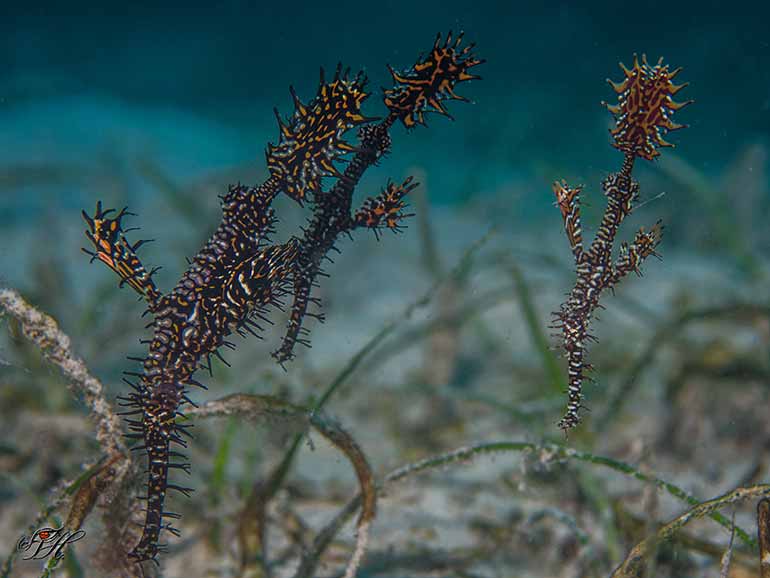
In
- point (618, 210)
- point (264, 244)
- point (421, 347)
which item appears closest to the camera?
point (618, 210)

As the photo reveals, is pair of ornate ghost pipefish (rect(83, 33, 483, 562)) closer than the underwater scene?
Yes

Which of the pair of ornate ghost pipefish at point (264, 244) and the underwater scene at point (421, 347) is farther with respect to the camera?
the underwater scene at point (421, 347)

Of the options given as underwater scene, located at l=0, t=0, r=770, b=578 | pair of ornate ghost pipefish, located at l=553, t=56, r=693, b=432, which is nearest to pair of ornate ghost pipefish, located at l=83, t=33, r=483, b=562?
underwater scene, located at l=0, t=0, r=770, b=578

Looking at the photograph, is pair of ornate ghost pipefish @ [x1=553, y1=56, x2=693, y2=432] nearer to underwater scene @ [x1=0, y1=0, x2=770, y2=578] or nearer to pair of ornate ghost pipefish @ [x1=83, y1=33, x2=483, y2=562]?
underwater scene @ [x1=0, y1=0, x2=770, y2=578]

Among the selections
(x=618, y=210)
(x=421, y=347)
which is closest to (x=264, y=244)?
(x=618, y=210)

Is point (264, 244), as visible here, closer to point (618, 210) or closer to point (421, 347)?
A: point (618, 210)

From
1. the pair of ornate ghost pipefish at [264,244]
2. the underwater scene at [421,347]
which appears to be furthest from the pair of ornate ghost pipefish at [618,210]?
the pair of ornate ghost pipefish at [264,244]

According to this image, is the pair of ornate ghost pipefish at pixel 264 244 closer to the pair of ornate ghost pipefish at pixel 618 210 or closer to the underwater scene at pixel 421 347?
the underwater scene at pixel 421 347
